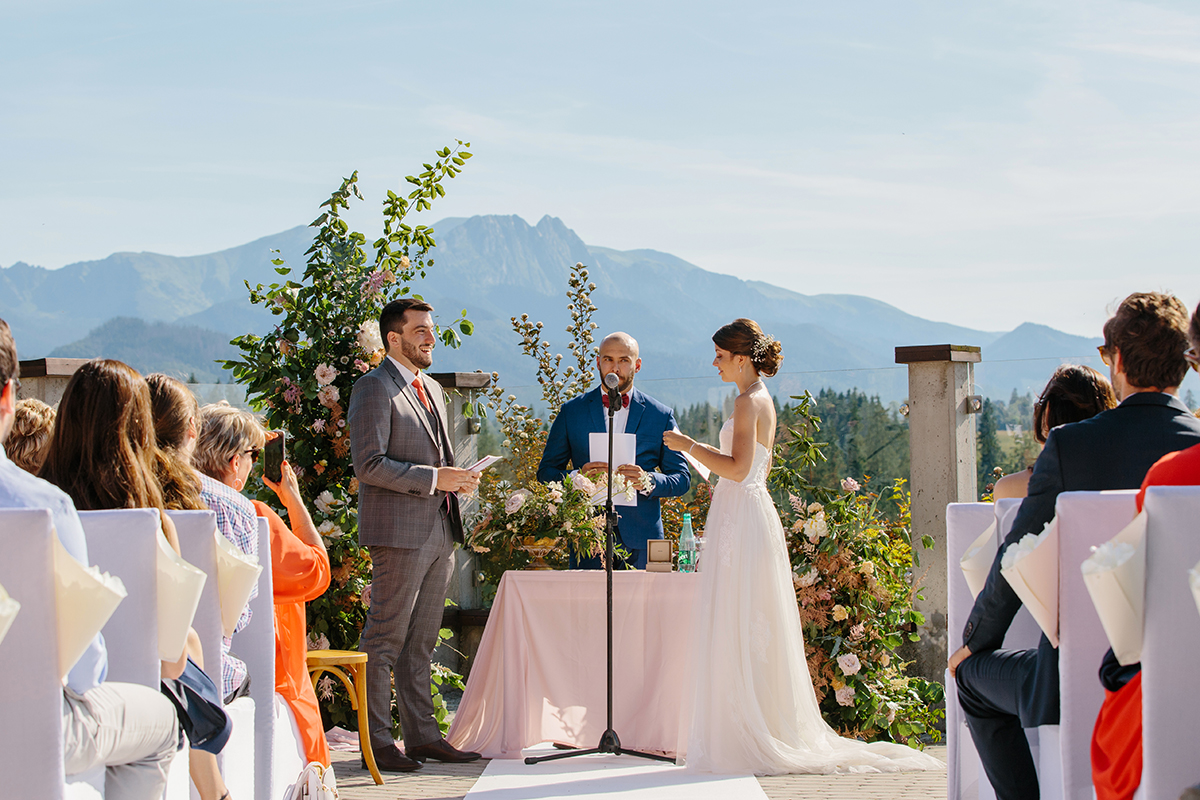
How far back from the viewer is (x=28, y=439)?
3.24 m

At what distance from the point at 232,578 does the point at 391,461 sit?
5.57ft

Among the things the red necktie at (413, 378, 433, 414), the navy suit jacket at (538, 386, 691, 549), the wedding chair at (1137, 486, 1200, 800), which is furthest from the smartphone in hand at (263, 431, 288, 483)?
the wedding chair at (1137, 486, 1200, 800)

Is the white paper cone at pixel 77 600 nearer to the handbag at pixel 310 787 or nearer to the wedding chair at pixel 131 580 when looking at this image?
the wedding chair at pixel 131 580

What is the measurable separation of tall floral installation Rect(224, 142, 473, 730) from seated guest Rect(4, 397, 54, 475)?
6.42 ft

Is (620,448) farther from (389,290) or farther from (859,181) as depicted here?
(859,181)

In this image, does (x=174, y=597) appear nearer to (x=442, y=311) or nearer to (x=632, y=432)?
(x=632, y=432)

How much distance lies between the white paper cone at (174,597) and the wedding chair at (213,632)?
18 cm

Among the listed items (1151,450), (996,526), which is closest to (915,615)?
(996,526)

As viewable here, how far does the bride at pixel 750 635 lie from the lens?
436cm

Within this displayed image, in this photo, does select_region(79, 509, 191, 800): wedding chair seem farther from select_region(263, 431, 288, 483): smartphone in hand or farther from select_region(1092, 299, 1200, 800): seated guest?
select_region(1092, 299, 1200, 800): seated guest

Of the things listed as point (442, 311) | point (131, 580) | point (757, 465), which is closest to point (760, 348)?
point (757, 465)

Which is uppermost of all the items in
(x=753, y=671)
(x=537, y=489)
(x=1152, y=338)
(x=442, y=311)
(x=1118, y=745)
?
(x=442, y=311)

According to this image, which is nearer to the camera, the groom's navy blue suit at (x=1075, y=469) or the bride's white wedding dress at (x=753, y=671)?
the groom's navy blue suit at (x=1075, y=469)

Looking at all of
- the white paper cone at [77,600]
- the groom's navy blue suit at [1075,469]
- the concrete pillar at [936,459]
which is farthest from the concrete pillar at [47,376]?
the groom's navy blue suit at [1075,469]
